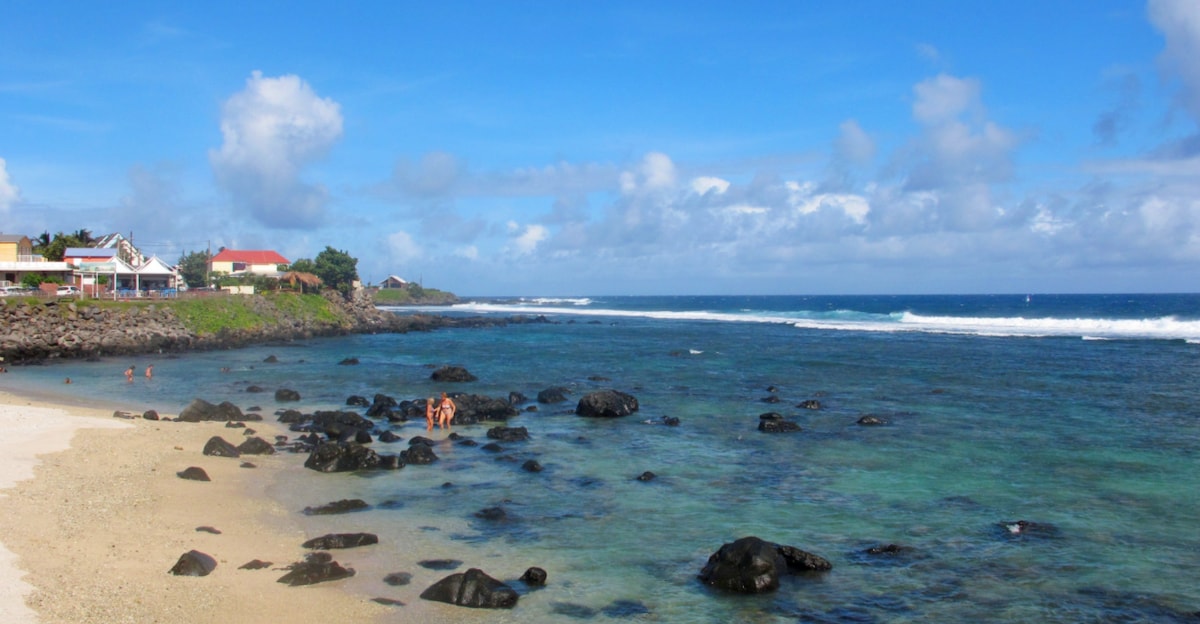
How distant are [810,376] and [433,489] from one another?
2827cm

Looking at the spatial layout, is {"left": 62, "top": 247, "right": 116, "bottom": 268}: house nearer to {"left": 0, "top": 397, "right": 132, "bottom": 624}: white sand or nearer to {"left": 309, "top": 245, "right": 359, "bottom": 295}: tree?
{"left": 309, "top": 245, "right": 359, "bottom": 295}: tree

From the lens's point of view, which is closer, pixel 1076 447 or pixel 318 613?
pixel 318 613

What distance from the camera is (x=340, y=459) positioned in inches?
830

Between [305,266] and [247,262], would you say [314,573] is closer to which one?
[305,266]

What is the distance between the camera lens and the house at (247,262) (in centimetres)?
10481

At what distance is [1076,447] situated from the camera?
24.1 m

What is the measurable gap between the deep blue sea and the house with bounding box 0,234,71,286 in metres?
24.0

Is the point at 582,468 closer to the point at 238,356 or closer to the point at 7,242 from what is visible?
the point at 238,356

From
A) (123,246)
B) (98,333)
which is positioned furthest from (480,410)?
(123,246)

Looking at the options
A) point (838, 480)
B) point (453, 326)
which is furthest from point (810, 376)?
point (453, 326)

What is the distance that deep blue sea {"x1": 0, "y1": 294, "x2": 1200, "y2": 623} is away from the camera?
1280 centimetres

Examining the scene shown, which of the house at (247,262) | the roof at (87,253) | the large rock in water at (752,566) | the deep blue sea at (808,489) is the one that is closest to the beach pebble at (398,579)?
the deep blue sea at (808,489)

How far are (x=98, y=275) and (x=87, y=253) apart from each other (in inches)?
186

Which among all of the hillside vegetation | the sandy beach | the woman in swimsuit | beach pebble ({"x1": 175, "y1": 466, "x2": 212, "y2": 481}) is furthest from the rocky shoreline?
the hillside vegetation
